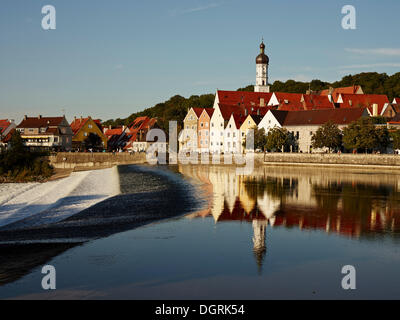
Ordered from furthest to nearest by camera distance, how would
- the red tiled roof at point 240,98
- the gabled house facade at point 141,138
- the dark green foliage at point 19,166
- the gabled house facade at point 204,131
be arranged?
the gabled house facade at point 141,138
the red tiled roof at point 240,98
the gabled house facade at point 204,131
the dark green foliage at point 19,166

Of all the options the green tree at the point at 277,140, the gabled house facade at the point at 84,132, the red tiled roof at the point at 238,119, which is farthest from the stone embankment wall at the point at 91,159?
the green tree at the point at 277,140

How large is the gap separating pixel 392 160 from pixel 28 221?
48856mm

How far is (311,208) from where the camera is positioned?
25359 mm

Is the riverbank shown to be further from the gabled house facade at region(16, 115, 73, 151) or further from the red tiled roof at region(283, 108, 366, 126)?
the gabled house facade at region(16, 115, 73, 151)

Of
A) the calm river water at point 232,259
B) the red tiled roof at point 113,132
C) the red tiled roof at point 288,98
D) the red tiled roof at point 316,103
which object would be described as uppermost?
the red tiled roof at point 288,98

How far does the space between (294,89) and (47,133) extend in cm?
7628

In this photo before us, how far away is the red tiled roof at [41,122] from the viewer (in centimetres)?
9712

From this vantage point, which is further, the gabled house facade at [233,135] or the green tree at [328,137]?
the gabled house facade at [233,135]

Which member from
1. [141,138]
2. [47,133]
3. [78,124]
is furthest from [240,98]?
[47,133]

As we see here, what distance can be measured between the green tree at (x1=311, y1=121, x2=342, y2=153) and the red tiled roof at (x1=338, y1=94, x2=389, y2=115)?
24.8 meters

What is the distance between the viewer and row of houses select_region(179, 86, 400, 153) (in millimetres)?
77625

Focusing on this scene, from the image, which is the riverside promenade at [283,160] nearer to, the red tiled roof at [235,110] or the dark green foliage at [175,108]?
the red tiled roof at [235,110]

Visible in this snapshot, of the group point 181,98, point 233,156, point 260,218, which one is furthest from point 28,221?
point 181,98

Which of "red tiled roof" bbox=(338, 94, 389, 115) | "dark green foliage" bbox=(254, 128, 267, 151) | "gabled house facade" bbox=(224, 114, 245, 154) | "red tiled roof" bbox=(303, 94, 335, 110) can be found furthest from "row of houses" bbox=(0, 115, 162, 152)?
"red tiled roof" bbox=(338, 94, 389, 115)
